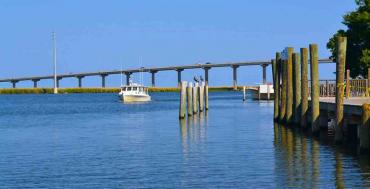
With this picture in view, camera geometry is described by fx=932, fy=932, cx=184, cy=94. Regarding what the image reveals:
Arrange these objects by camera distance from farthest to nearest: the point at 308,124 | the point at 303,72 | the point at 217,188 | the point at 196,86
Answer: the point at 196,86, the point at 308,124, the point at 303,72, the point at 217,188

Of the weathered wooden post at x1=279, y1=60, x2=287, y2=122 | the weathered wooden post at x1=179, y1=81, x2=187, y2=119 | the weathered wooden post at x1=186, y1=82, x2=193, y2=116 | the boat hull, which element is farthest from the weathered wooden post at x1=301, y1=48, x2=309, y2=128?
the boat hull

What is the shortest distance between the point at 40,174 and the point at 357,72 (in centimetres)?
3511

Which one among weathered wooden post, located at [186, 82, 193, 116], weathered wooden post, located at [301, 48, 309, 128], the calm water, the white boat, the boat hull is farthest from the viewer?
the boat hull

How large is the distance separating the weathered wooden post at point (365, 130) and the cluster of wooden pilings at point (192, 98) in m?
28.0

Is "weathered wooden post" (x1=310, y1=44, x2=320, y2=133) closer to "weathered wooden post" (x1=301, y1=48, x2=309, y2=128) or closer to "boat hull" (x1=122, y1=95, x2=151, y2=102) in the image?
"weathered wooden post" (x1=301, y1=48, x2=309, y2=128)

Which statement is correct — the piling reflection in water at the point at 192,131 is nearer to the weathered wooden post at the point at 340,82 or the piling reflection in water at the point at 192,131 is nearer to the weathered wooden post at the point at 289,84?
the weathered wooden post at the point at 289,84

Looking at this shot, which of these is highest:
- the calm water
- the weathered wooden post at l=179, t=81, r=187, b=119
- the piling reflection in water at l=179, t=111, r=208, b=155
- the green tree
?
the green tree

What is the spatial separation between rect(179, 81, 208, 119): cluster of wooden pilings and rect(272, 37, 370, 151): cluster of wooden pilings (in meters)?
7.33

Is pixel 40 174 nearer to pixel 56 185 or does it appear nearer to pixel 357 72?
pixel 56 185

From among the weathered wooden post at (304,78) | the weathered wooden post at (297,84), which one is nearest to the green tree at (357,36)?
the weathered wooden post at (297,84)

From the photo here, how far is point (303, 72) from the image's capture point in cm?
4003

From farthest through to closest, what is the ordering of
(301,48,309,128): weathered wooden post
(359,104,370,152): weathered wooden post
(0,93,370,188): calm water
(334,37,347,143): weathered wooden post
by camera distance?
(301,48,309,128): weathered wooden post → (334,37,347,143): weathered wooden post → (359,104,370,152): weathered wooden post → (0,93,370,188): calm water

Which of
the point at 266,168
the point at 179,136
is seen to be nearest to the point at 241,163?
the point at 266,168

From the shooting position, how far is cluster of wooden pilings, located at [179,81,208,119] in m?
58.5
